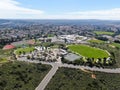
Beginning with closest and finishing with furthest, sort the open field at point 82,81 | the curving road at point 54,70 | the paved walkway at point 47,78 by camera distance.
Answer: the paved walkway at point 47,78 → the open field at point 82,81 → the curving road at point 54,70

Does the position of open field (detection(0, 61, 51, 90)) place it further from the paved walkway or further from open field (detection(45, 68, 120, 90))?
open field (detection(45, 68, 120, 90))

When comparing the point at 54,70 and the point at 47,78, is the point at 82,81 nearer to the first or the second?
the point at 47,78

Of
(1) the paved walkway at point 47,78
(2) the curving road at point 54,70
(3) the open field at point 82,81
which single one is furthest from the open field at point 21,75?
(3) the open field at point 82,81

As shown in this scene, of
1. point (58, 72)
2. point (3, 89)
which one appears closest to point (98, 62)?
point (58, 72)

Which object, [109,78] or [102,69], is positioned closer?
[109,78]

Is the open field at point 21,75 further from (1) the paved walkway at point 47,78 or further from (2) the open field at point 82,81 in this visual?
(2) the open field at point 82,81

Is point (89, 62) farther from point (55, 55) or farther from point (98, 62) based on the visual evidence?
point (55, 55)

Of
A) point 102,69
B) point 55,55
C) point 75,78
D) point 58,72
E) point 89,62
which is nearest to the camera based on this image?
point 75,78
